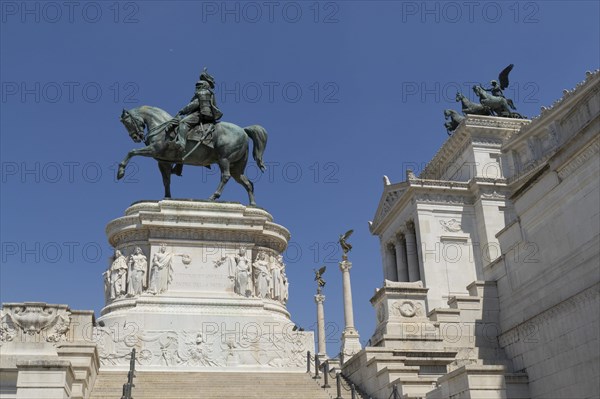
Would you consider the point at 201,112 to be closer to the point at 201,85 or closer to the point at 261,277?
the point at 201,85

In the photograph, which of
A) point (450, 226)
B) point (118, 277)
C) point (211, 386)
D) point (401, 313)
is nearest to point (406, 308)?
point (401, 313)

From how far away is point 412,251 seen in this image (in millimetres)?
49219

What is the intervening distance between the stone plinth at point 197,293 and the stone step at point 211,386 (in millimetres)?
1149

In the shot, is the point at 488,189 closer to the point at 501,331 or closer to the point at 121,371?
the point at 501,331

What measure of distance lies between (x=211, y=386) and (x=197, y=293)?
492cm

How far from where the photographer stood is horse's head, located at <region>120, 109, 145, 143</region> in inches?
983

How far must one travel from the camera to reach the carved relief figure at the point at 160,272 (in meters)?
22.4

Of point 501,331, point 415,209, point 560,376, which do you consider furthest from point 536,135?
point 560,376

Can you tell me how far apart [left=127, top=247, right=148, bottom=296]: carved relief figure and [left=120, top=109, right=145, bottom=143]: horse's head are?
465 centimetres

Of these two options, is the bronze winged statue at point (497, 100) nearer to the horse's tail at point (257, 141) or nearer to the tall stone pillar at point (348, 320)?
the tall stone pillar at point (348, 320)

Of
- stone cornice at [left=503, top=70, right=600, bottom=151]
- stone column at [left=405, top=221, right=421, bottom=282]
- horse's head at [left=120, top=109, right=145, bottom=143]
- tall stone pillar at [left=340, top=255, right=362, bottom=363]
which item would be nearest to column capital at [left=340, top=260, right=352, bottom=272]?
tall stone pillar at [left=340, top=255, right=362, bottom=363]

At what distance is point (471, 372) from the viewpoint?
14.9 m

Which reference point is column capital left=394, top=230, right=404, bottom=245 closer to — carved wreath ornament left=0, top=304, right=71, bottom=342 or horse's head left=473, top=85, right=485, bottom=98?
horse's head left=473, top=85, right=485, bottom=98

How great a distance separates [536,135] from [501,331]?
101ft
